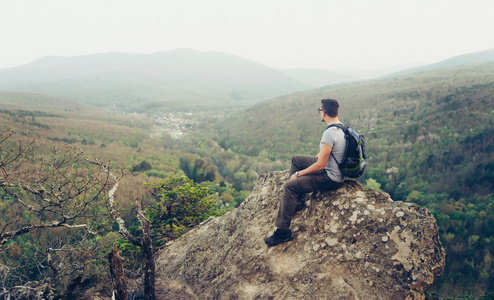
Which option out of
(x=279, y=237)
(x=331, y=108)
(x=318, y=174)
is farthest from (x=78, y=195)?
(x=331, y=108)

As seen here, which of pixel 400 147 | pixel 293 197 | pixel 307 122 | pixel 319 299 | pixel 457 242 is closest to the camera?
pixel 319 299

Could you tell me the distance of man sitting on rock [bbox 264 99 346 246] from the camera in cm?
579

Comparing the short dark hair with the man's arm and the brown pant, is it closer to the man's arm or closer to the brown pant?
the man's arm

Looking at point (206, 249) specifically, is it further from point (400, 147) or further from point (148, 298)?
point (400, 147)

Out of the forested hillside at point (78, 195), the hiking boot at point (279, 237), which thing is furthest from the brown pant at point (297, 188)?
the forested hillside at point (78, 195)

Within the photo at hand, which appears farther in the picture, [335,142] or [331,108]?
[331,108]

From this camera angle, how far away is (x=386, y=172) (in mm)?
46031

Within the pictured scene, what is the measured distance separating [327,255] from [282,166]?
176 feet

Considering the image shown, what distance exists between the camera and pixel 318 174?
246 inches

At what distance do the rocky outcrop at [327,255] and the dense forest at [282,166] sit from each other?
11.9ft

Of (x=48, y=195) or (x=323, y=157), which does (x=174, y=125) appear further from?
(x=323, y=157)

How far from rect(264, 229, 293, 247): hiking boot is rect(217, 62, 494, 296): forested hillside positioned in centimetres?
2520

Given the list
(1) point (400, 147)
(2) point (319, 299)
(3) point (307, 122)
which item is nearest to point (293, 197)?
(2) point (319, 299)

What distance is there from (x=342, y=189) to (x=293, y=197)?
127 centimetres
